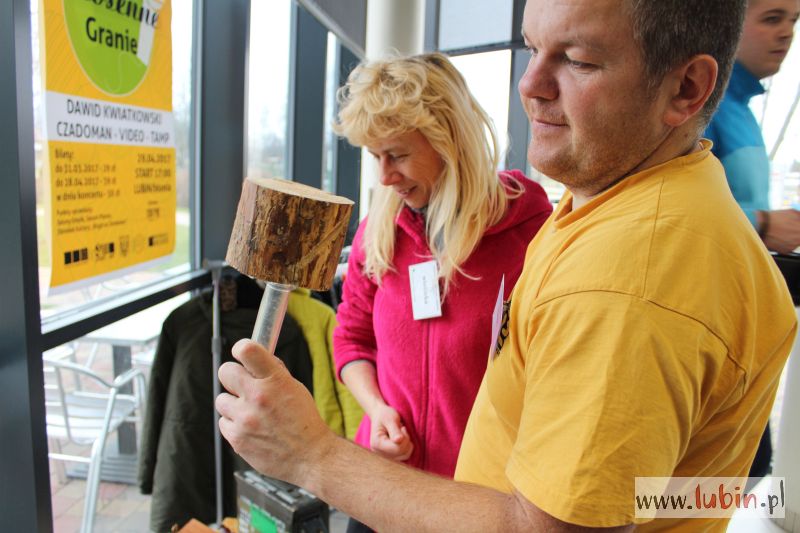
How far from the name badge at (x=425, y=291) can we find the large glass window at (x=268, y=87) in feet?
5.28

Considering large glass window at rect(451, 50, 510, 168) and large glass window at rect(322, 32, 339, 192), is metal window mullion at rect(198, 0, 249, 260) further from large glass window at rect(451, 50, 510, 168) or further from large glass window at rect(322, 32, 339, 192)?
large glass window at rect(451, 50, 510, 168)

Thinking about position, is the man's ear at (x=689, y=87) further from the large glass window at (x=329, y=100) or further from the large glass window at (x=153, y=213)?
the large glass window at (x=329, y=100)

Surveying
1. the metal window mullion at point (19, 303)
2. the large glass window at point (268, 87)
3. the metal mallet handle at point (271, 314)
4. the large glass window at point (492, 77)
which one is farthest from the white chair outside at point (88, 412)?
the large glass window at point (492, 77)

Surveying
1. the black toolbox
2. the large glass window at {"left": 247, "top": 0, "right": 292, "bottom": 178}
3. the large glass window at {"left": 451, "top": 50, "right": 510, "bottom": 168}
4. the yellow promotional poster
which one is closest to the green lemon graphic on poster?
the yellow promotional poster

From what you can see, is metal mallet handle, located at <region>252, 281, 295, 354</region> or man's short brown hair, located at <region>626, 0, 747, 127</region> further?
metal mallet handle, located at <region>252, 281, 295, 354</region>

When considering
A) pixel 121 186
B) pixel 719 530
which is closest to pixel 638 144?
pixel 719 530

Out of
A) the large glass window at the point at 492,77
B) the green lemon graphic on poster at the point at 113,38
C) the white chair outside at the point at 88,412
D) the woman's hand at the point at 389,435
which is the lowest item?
the white chair outside at the point at 88,412

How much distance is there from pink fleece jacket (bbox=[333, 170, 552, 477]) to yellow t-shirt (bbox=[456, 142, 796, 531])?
77cm

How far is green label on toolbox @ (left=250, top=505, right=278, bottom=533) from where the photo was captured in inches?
84.0

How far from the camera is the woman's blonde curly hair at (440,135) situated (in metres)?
1.54

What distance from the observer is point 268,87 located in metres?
3.32

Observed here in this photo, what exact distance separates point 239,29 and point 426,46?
262 cm

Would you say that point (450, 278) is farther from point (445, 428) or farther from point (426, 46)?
point (426, 46)

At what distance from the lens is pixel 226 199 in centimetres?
268
